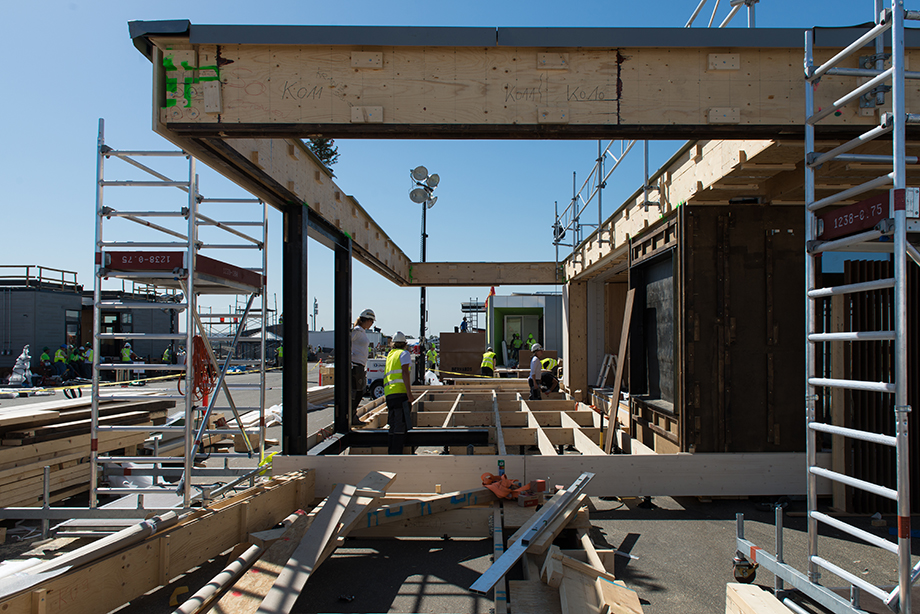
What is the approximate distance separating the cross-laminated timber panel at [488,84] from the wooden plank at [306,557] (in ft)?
9.98

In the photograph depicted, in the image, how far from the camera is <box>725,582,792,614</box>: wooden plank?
111 inches

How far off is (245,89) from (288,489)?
3.59 metres

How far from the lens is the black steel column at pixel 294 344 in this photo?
19.2 ft

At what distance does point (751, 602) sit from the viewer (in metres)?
2.93

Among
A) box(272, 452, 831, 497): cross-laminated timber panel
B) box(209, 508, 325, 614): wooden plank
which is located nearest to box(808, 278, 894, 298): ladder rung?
box(272, 452, 831, 497): cross-laminated timber panel

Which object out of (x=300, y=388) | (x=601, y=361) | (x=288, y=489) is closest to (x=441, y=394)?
(x=601, y=361)

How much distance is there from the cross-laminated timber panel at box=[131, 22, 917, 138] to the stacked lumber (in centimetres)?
435

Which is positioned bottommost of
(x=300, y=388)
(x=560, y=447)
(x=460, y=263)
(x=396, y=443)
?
(x=560, y=447)

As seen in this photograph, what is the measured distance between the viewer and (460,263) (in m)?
13.3

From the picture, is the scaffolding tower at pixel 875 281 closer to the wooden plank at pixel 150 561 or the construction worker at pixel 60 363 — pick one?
the wooden plank at pixel 150 561

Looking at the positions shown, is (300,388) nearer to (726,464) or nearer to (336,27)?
(336,27)

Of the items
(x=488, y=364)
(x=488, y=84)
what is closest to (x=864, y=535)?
(x=488, y=84)

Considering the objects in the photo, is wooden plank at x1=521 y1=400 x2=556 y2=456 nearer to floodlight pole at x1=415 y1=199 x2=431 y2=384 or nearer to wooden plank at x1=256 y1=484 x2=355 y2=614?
wooden plank at x1=256 y1=484 x2=355 y2=614

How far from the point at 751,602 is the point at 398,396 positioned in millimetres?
4473
